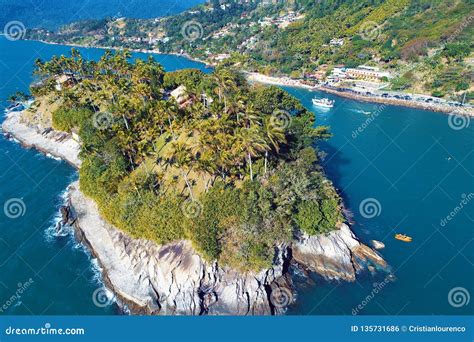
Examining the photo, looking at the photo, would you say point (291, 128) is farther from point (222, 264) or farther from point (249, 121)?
point (222, 264)

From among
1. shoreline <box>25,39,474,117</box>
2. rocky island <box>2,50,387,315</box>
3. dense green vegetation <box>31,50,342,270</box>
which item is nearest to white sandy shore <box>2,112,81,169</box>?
dense green vegetation <box>31,50,342,270</box>

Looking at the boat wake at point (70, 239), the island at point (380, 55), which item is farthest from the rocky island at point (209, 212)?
the island at point (380, 55)

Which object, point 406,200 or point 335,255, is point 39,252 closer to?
point 335,255

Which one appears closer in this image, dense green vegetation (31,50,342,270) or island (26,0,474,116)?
dense green vegetation (31,50,342,270)

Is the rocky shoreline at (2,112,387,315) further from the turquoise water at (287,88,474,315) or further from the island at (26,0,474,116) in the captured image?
the island at (26,0,474,116)

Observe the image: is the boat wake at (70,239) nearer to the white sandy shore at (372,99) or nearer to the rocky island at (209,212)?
the rocky island at (209,212)

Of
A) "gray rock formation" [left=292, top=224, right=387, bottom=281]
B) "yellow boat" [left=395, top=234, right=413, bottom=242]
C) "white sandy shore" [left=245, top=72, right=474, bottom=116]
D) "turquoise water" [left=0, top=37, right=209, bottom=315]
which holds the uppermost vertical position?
"turquoise water" [left=0, top=37, right=209, bottom=315]
